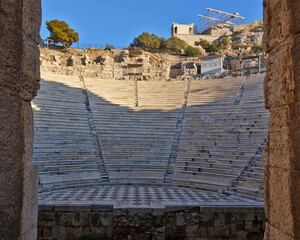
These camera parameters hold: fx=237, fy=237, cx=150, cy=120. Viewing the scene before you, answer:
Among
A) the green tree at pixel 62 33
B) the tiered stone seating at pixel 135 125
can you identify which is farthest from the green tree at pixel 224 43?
the tiered stone seating at pixel 135 125

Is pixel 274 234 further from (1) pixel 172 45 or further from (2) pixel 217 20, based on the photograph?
(2) pixel 217 20

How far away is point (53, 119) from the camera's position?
1135 centimetres

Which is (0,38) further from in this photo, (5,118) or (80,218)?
(80,218)

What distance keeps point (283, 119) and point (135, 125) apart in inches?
409

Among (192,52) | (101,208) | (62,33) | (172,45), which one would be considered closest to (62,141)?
(101,208)

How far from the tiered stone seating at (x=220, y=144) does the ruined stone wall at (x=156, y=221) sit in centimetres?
238

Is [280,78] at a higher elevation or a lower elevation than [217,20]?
lower

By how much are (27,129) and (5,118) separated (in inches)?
10.1

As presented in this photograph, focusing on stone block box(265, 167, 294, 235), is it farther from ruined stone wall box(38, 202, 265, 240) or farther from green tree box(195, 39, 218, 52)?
green tree box(195, 39, 218, 52)

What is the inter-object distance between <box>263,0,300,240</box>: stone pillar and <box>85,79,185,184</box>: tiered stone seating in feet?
22.8

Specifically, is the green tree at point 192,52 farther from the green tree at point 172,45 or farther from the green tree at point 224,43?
the green tree at point 224,43

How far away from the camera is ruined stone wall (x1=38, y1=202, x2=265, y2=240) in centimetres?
473

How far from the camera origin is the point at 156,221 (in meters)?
4.76

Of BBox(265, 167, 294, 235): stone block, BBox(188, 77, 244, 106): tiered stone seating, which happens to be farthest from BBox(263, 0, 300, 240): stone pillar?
BBox(188, 77, 244, 106): tiered stone seating
